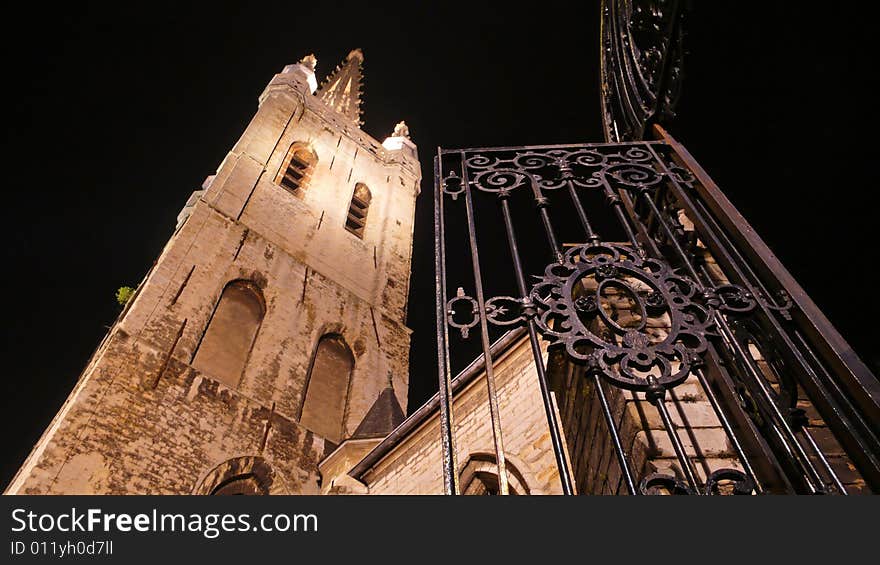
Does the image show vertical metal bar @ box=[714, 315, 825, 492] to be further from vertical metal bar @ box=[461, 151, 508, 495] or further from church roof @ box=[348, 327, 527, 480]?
church roof @ box=[348, 327, 527, 480]

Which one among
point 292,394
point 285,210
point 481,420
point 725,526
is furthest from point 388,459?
point 285,210

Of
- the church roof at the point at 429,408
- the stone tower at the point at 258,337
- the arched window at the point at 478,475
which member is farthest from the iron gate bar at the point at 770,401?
the stone tower at the point at 258,337

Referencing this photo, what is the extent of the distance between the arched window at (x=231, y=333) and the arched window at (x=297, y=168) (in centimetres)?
550

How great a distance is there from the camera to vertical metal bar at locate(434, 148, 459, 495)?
6.84ft

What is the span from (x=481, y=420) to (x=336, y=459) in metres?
4.92

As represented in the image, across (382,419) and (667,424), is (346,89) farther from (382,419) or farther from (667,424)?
(667,424)

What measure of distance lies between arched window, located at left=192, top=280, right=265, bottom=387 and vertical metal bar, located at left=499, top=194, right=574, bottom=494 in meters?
12.8

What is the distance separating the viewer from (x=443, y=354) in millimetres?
2559

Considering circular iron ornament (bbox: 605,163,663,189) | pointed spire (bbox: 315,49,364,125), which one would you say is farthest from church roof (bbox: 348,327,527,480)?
pointed spire (bbox: 315,49,364,125)

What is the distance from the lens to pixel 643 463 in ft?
9.84

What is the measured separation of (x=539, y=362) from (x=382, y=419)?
11.9 m

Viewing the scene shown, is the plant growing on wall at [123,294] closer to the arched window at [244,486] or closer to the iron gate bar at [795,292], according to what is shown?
the arched window at [244,486]

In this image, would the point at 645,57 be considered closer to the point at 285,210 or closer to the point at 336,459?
the point at 336,459

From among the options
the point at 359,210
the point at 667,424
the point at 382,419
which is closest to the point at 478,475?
the point at 382,419
